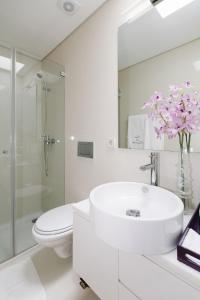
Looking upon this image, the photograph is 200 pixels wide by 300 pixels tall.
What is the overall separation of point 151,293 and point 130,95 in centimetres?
120

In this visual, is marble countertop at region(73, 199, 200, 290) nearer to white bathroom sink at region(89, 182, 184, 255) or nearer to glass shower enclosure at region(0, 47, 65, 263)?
white bathroom sink at region(89, 182, 184, 255)

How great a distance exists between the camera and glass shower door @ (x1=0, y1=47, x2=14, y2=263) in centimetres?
170

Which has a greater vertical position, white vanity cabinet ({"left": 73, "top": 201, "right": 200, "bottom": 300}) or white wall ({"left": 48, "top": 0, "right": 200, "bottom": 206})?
white wall ({"left": 48, "top": 0, "right": 200, "bottom": 206})

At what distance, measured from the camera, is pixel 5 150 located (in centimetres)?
173

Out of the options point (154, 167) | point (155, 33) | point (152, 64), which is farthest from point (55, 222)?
point (155, 33)

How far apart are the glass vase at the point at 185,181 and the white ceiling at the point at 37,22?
1.46m

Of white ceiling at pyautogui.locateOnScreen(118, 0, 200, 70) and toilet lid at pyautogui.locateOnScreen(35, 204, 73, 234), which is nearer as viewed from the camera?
white ceiling at pyautogui.locateOnScreen(118, 0, 200, 70)

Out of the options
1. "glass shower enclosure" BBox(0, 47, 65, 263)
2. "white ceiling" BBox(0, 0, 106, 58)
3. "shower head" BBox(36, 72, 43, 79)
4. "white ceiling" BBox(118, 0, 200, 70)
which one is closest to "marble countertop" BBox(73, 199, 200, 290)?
"white ceiling" BBox(118, 0, 200, 70)

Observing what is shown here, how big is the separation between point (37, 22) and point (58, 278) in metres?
2.33

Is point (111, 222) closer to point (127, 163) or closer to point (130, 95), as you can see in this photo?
point (127, 163)

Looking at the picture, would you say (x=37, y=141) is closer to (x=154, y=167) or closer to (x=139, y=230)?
(x=154, y=167)

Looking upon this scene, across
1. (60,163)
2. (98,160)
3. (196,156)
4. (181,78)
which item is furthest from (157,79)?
(60,163)

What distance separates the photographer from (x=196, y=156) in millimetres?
981

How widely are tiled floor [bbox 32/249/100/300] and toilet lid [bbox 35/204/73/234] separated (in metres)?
0.41
